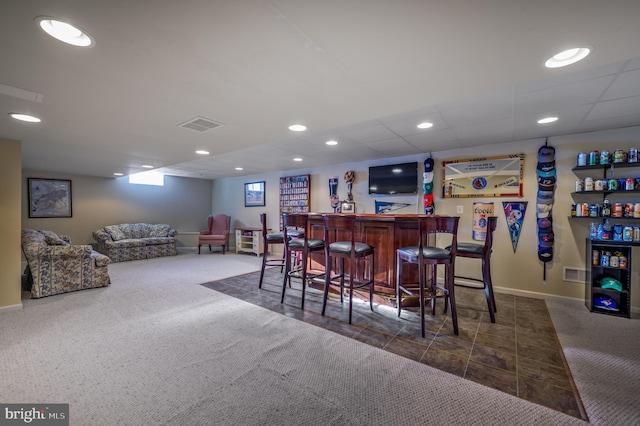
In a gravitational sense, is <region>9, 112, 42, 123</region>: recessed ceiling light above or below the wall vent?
above

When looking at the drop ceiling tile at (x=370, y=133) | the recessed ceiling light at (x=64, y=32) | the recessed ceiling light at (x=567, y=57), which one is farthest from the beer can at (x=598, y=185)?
the recessed ceiling light at (x=64, y=32)

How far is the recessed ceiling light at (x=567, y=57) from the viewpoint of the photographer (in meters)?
1.31

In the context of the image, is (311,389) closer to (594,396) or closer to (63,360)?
(594,396)

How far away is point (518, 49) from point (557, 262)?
365 centimetres

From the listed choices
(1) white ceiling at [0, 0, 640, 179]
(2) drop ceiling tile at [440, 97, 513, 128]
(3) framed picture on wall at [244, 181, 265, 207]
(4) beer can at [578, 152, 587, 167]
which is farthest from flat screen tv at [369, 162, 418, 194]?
(3) framed picture on wall at [244, 181, 265, 207]

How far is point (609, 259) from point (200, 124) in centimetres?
493

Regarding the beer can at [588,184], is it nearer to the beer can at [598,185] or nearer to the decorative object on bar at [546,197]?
the beer can at [598,185]

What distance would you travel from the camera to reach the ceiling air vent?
7.69 ft

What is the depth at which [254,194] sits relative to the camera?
302 inches

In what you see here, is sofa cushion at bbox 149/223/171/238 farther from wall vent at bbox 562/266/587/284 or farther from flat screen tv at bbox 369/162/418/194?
wall vent at bbox 562/266/587/284

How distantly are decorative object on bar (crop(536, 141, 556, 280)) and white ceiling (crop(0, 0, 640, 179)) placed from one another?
2.60 feet

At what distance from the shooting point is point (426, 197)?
14.9 feet

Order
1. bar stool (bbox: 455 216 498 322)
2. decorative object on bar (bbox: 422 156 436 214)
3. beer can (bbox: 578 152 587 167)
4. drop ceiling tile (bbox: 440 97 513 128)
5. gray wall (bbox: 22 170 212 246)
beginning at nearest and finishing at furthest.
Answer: drop ceiling tile (bbox: 440 97 513 128) → bar stool (bbox: 455 216 498 322) → beer can (bbox: 578 152 587 167) → decorative object on bar (bbox: 422 156 436 214) → gray wall (bbox: 22 170 212 246)

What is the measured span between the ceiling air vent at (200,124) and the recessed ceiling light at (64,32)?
108 centimetres
